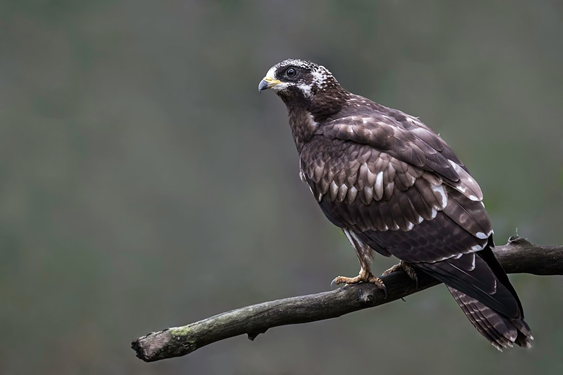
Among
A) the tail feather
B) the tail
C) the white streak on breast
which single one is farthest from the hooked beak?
the tail feather

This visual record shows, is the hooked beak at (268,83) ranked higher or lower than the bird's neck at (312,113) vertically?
higher

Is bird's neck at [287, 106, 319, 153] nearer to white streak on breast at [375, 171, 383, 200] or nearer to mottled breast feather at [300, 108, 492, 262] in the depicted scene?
mottled breast feather at [300, 108, 492, 262]

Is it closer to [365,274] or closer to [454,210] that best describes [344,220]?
[365,274]

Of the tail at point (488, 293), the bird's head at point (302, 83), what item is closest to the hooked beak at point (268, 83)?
the bird's head at point (302, 83)

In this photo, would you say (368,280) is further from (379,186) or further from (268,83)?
(268,83)

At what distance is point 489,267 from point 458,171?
54cm

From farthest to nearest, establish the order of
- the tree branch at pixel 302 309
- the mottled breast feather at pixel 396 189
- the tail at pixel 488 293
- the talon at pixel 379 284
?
the talon at pixel 379 284 → the mottled breast feather at pixel 396 189 → the tail at pixel 488 293 → the tree branch at pixel 302 309

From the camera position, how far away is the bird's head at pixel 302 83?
3.97 meters

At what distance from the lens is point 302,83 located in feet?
13.1

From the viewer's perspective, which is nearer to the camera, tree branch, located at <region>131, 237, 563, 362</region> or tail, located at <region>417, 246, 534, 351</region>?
tree branch, located at <region>131, 237, 563, 362</region>

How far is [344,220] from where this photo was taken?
3.62 m

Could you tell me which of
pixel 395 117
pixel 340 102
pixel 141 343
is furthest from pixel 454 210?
pixel 141 343

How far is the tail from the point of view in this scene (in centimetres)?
305

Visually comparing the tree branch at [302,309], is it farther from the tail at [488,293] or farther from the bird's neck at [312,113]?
the bird's neck at [312,113]
